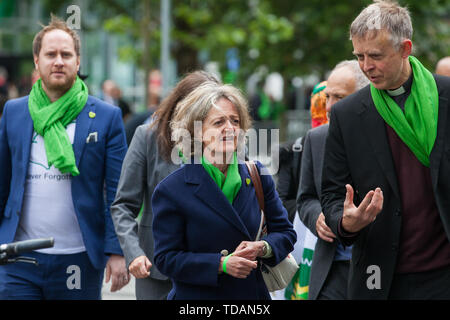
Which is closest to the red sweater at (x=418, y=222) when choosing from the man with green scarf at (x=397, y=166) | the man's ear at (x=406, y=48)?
the man with green scarf at (x=397, y=166)

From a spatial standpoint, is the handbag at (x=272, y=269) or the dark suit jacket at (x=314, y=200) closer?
the handbag at (x=272, y=269)

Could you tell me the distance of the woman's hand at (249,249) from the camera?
369 cm

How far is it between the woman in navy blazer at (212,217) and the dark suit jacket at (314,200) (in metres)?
1.11

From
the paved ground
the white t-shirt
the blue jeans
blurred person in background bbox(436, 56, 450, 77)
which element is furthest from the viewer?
the paved ground

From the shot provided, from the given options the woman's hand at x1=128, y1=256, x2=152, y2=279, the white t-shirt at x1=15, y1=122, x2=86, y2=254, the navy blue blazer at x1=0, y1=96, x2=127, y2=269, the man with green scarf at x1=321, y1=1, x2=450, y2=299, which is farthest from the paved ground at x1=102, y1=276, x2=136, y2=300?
the man with green scarf at x1=321, y1=1, x2=450, y2=299

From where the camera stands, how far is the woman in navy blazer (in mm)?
3738

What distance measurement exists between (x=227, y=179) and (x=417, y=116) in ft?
2.98

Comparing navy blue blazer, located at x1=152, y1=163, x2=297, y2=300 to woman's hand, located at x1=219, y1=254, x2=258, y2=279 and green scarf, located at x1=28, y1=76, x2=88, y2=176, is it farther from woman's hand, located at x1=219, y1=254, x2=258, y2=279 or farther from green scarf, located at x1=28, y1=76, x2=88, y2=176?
green scarf, located at x1=28, y1=76, x2=88, y2=176

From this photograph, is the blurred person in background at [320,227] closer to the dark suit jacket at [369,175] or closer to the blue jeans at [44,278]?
the dark suit jacket at [369,175]

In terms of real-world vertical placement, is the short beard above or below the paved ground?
above

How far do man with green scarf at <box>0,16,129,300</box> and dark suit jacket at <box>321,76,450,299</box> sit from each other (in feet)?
5.40
